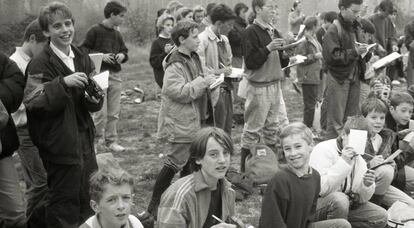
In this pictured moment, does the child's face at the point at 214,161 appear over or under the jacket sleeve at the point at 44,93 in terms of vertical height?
under

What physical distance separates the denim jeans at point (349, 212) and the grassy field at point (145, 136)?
0.82 meters

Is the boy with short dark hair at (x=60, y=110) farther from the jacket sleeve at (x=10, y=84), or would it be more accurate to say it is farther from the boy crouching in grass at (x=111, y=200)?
the boy crouching in grass at (x=111, y=200)

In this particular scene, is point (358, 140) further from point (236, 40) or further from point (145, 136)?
point (236, 40)

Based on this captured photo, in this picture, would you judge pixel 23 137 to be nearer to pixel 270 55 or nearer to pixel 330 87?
pixel 270 55

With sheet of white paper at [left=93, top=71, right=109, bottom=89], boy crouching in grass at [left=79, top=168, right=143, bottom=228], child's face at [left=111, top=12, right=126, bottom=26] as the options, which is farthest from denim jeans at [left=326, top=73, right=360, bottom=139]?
boy crouching in grass at [left=79, top=168, right=143, bottom=228]

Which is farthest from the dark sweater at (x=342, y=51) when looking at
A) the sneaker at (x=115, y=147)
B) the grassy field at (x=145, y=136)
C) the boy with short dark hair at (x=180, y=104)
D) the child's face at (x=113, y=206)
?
the child's face at (x=113, y=206)

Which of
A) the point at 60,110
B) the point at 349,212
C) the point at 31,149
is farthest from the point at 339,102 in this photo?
the point at 60,110

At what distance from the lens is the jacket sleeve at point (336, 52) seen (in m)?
6.99

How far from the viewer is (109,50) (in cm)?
731

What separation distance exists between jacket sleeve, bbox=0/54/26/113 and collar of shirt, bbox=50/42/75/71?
0.31 metres

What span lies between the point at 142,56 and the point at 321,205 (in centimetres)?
1050

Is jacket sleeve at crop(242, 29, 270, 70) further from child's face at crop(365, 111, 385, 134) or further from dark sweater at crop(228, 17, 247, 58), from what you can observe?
dark sweater at crop(228, 17, 247, 58)

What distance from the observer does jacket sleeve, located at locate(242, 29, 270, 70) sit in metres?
6.39

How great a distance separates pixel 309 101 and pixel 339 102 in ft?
3.91
